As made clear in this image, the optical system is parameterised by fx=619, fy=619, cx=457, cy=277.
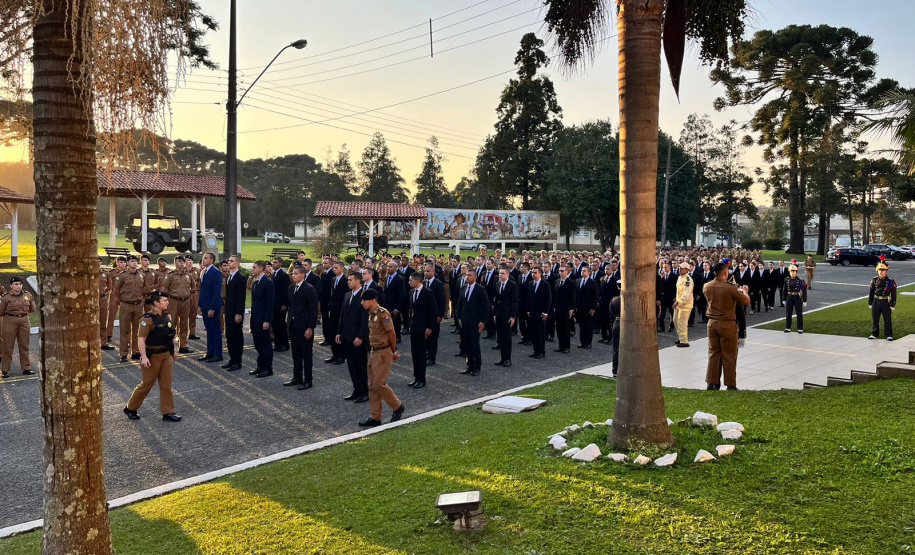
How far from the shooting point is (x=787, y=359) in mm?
12719

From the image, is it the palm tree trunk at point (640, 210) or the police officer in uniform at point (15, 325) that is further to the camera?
the police officer in uniform at point (15, 325)

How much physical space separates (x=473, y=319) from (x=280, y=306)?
4.30 meters

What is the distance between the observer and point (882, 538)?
391cm

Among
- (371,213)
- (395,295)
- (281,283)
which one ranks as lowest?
(395,295)

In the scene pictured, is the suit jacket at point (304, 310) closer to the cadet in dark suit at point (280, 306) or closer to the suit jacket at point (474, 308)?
the cadet in dark suit at point (280, 306)

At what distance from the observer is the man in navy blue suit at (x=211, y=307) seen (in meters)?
12.7

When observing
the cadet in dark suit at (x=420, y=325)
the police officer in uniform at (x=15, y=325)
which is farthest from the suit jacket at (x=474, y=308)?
the police officer in uniform at (x=15, y=325)

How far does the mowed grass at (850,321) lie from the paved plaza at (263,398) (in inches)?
53.1

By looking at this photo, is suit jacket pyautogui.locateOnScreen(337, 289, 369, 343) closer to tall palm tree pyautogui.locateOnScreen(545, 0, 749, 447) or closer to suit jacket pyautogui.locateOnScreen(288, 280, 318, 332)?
suit jacket pyautogui.locateOnScreen(288, 280, 318, 332)

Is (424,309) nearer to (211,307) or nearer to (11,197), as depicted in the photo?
(211,307)

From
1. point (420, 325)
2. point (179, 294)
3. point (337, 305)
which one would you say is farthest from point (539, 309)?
point (179, 294)

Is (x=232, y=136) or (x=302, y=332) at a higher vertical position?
(x=232, y=136)

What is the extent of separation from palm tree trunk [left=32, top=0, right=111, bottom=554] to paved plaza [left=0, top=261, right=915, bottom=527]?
2843mm

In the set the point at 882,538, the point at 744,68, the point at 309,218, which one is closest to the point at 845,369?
the point at 882,538
